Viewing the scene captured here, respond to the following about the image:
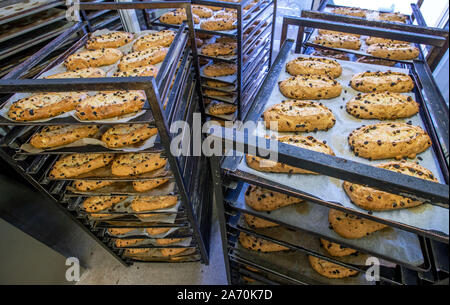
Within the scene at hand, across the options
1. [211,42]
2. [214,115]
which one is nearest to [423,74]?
[214,115]

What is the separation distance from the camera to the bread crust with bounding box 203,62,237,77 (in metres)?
3.33

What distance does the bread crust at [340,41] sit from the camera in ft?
8.04

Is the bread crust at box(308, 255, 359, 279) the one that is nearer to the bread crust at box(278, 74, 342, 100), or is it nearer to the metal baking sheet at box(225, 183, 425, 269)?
the metal baking sheet at box(225, 183, 425, 269)

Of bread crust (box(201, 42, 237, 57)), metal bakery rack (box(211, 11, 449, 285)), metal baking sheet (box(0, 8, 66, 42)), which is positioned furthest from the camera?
bread crust (box(201, 42, 237, 57))

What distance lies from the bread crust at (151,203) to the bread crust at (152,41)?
1.46m

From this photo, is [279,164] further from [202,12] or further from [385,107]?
[202,12]

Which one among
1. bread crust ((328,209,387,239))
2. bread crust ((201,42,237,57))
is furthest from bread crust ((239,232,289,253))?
bread crust ((201,42,237,57))

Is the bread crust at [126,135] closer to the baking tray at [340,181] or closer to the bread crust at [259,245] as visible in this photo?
the baking tray at [340,181]

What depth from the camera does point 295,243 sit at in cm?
169

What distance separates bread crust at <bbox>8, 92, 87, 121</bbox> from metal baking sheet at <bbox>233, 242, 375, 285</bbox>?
1.61m

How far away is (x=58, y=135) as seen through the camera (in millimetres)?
1643

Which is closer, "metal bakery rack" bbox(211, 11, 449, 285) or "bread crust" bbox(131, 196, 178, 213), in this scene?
"metal bakery rack" bbox(211, 11, 449, 285)

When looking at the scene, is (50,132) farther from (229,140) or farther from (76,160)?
(229,140)
